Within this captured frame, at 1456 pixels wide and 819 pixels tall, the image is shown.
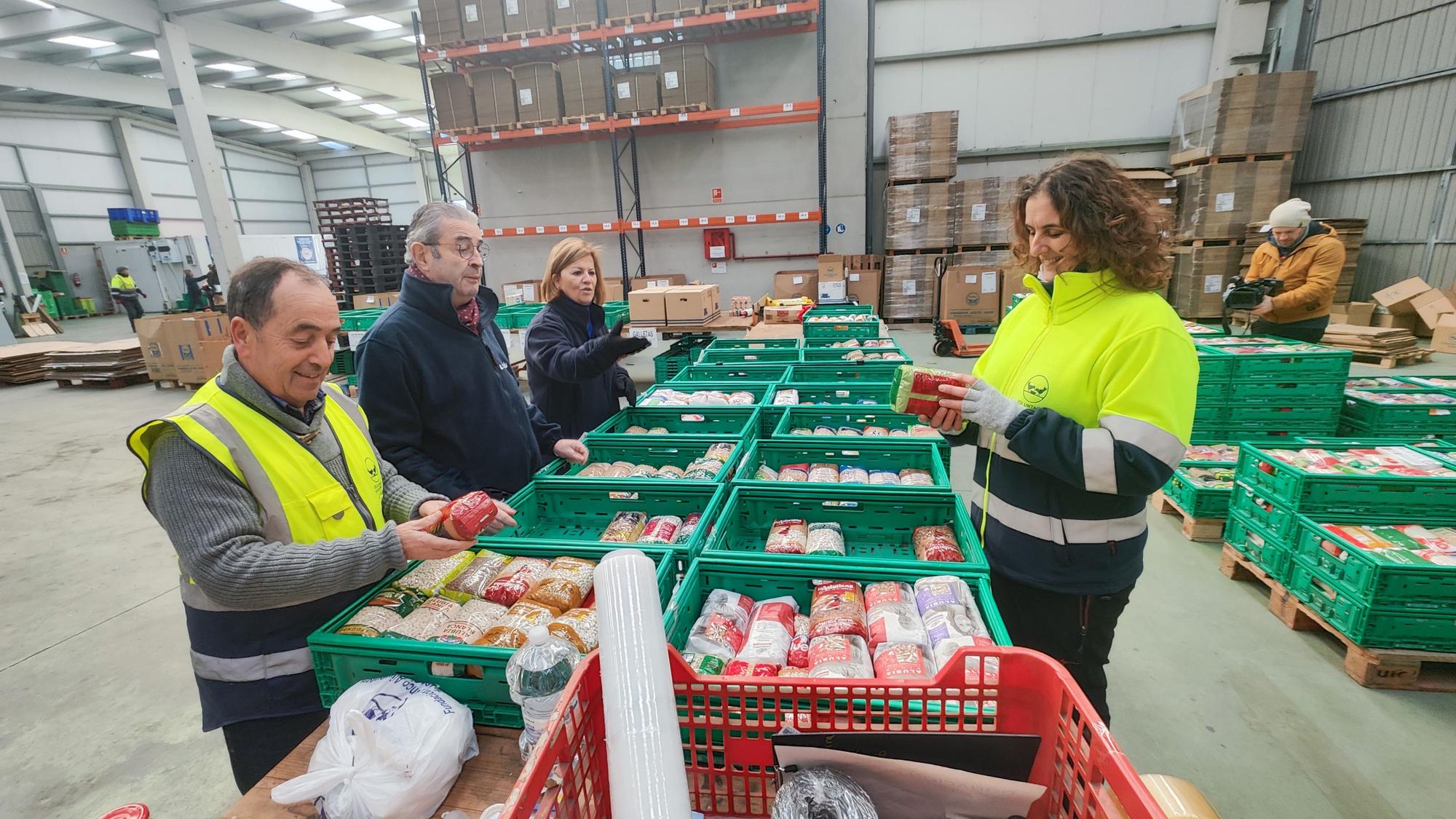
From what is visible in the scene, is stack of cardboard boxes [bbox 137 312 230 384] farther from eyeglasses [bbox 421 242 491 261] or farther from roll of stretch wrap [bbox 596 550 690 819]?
roll of stretch wrap [bbox 596 550 690 819]

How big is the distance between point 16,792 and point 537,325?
104 inches

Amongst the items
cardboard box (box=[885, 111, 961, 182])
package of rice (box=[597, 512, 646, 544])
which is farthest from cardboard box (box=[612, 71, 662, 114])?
package of rice (box=[597, 512, 646, 544])

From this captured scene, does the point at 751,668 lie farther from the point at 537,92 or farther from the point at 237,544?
the point at 537,92

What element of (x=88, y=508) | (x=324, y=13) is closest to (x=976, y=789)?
(x=88, y=508)

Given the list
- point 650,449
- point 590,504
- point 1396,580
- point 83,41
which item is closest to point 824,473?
point 650,449

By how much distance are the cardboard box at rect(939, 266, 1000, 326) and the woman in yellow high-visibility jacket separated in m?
7.52

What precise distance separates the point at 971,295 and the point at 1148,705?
7266 mm

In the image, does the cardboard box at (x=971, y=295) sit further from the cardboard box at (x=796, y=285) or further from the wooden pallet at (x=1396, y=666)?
the wooden pallet at (x=1396, y=666)

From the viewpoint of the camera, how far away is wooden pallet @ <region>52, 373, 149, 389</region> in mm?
9758

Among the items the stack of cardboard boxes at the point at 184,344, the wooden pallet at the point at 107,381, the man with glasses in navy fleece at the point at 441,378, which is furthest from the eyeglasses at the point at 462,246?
the wooden pallet at the point at 107,381

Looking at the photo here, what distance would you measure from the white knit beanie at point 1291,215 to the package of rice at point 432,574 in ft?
18.1

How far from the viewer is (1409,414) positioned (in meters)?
3.93

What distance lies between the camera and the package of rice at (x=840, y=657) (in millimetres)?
1247

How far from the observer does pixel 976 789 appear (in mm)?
656
